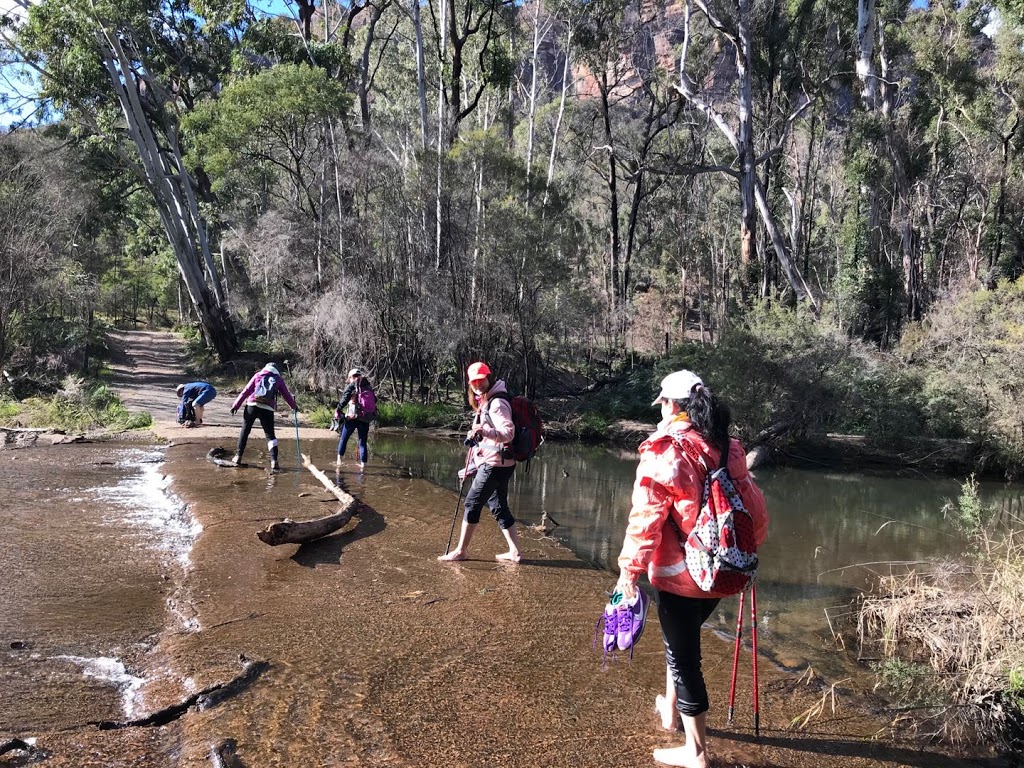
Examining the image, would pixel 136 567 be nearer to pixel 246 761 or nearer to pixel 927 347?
pixel 246 761

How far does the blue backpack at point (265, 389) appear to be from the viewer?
9711mm

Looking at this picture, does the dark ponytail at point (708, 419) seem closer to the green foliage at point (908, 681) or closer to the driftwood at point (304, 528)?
the green foliage at point (908, 681)

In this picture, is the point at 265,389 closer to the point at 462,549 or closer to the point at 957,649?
the point at 462,549

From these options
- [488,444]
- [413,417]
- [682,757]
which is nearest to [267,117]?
[413,417]

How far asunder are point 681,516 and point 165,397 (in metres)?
18.0

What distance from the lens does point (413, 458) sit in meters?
14.3

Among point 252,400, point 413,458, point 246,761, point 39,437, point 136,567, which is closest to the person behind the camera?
point 246,761

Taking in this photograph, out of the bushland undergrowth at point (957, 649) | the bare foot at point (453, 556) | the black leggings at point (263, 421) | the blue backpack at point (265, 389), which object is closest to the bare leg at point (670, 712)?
the bushland undergrowth at point (957, 649)

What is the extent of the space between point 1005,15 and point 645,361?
14.4m

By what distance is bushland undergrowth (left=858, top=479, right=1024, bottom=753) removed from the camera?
409cm

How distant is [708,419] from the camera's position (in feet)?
10.1

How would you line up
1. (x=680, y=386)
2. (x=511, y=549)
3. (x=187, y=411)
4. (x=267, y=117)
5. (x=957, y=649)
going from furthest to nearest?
(x=267, y=117) < (x=187, y=411) < (x=511, y=549) < (x=957, y=649) < (x=680, y=386)

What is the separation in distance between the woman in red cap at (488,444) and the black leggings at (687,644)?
266 cm

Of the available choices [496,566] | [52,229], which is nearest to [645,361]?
[52,229]
